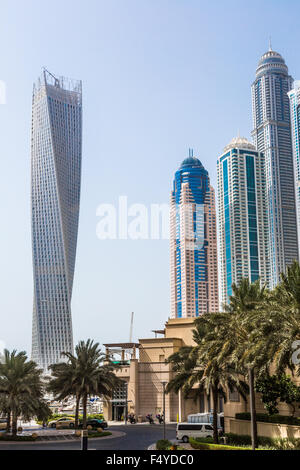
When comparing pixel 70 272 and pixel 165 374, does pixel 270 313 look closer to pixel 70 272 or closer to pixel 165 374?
pixel 165 374

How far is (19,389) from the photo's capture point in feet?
150

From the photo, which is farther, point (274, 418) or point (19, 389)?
point (19, 389)

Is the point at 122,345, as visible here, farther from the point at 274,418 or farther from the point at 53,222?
the point at 53,222

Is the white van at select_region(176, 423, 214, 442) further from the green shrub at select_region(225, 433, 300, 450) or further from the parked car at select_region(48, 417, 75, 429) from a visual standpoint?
the parked car at select_region(48, 417, 75, 429)

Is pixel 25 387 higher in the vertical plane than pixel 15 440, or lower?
higher

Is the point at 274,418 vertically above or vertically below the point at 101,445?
above

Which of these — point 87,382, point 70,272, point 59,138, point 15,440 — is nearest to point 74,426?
point 87,382

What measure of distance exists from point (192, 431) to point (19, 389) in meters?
15.5

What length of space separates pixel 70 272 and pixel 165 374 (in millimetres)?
104195

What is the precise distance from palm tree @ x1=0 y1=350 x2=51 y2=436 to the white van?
12.1 meters

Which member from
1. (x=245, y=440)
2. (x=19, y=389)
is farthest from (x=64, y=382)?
(x=245, y=440)

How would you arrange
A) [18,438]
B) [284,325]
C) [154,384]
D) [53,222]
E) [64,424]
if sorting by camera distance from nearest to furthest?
[284,325]
[18,438]
[64,424]
[154,384]
[53,222]

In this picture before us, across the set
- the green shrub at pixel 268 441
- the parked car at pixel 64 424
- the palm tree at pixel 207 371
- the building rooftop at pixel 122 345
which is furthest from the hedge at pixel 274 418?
the building rooftop at pixel 122 345
